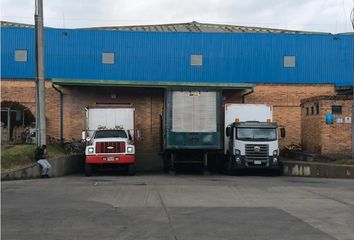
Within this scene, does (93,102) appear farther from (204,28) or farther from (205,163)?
(204,28)

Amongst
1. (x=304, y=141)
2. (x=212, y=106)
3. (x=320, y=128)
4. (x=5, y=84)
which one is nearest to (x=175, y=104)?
(x=212, y=106)

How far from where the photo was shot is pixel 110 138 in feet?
84.6

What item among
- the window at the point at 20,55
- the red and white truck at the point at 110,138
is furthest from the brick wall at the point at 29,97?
the red and white truck at the point at 110,138

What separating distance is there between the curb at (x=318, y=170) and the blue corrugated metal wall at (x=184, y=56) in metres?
11.1

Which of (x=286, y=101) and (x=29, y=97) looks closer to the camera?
(x=29, y=97)

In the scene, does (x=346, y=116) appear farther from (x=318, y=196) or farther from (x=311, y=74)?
(x=318, y=196)

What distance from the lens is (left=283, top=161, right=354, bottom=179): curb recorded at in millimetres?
25781

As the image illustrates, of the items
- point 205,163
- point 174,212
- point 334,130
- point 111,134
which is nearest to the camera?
point 174,212

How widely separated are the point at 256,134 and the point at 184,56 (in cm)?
1309

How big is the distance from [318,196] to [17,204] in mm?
8722

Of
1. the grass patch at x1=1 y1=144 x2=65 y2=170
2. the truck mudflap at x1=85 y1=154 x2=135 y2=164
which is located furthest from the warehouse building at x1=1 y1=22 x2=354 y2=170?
the grass patch at x1=1 y1=144 x2=65 y2=170

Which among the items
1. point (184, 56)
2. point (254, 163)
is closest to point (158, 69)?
point (184, 56)

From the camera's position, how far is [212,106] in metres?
26.0

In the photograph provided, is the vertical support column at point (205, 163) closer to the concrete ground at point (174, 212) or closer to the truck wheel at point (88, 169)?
the truck wheel at point (88, 169)
